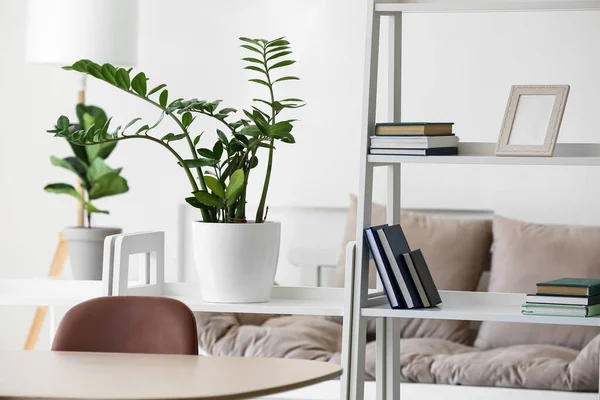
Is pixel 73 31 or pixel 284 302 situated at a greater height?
pixel 73 31

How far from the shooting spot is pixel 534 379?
129 inches

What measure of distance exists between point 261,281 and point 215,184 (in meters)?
0.28

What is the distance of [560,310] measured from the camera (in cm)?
240

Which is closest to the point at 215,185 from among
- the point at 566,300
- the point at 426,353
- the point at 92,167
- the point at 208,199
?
the point at 208,199

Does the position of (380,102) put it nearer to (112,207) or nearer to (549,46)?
(549,46)

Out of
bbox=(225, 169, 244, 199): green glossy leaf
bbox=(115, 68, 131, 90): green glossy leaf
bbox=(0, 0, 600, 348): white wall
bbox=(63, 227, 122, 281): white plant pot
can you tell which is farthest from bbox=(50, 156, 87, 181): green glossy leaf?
bbox=(225, 169, 244, 199): green glossy leaf

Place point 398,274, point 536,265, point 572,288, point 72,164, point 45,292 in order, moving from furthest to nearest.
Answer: point 72,164 < point 536,265 < point 45,292 < point 398,274 < point 572,288

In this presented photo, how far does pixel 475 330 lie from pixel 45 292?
185 cm

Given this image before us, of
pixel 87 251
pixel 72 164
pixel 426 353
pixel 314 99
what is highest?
pixel 314 99

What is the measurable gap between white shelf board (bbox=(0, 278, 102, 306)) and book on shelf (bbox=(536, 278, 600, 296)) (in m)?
1.18

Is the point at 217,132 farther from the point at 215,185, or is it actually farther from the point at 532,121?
the point at 532,121

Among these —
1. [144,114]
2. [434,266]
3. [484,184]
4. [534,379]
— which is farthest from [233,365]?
[144,114]

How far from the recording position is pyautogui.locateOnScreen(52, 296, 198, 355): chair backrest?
7.08ft

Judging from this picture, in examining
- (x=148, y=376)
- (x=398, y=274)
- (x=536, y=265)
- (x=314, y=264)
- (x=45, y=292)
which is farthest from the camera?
(x=314, y=264)
